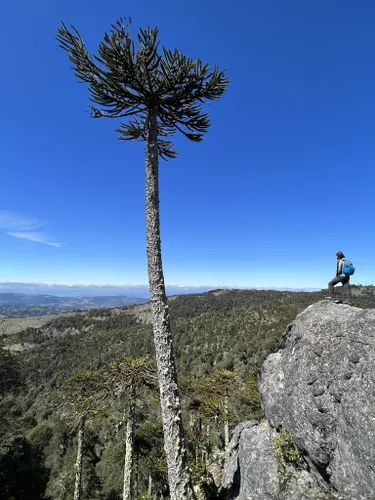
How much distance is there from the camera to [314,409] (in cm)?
977

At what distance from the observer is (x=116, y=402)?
11.8 metres

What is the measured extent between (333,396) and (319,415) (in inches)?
37.8

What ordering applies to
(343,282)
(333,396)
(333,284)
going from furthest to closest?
(333,284) < (343,282) < (333,396)

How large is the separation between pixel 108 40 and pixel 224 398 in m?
24.7

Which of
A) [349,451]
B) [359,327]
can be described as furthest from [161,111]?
[349,451]

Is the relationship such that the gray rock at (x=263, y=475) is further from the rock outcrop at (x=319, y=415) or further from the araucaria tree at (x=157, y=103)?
the araucaria tree at (x=157, y=103)

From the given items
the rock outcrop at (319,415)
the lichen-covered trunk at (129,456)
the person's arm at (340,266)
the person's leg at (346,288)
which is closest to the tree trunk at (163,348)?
the rock outcrop at (319,415)

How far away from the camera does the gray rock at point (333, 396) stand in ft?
27.0

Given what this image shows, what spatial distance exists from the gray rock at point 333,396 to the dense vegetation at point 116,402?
13.0 feet

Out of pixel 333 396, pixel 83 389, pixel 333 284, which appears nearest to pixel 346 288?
pixel 333 284

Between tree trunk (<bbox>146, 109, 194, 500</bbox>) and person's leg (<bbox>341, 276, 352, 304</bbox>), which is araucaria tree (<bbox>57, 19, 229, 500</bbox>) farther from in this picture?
person's leg (<bbox>341, 276, 352, 304</bbox>)

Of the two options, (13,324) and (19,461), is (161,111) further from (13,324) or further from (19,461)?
(13,324)

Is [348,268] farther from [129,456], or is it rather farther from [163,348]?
[129,456]

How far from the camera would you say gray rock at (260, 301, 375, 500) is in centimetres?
823
